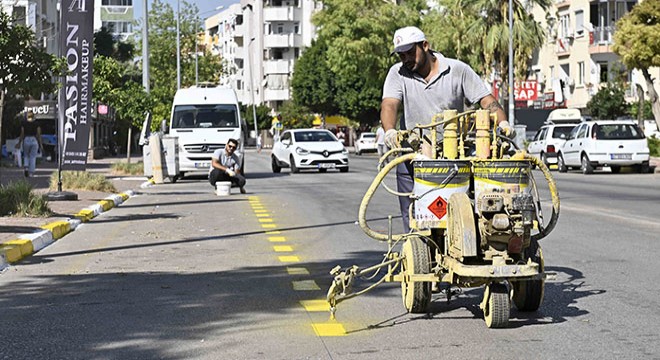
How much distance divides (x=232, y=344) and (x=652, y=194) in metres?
19.2

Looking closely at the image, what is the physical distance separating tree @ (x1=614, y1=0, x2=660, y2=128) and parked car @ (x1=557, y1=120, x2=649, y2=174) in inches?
216

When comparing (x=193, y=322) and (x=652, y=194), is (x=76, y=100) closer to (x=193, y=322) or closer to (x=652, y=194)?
(x=652, y=194)

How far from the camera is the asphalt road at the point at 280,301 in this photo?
A: 7.34 m

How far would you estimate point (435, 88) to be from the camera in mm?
8922

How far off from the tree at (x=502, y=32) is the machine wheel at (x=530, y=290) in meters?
55.7

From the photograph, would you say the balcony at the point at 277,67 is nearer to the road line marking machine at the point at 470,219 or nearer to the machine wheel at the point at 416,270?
the road line marking machine at the point at 470,219

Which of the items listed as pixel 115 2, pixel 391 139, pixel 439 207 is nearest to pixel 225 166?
pixel 391 139

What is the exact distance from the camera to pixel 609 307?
878 cm

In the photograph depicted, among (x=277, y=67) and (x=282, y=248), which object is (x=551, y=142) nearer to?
(x=282, y=248)

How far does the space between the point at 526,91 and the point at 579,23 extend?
7.08 m

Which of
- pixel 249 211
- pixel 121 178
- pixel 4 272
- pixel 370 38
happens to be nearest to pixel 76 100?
pixel 249 211

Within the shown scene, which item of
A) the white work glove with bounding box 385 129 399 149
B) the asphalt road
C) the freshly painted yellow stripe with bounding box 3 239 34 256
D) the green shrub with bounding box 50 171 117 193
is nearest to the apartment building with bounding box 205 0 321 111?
the green shrub with bounding box 50 171 117 193

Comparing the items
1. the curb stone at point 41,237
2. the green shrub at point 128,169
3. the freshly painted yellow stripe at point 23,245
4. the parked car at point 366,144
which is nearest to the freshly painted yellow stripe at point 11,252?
the curb stone at point 41,237

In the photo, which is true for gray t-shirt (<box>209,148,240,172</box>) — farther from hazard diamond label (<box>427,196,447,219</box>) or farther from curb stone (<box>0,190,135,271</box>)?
hazard diamond label (<box>427,196,447,219</box>)
